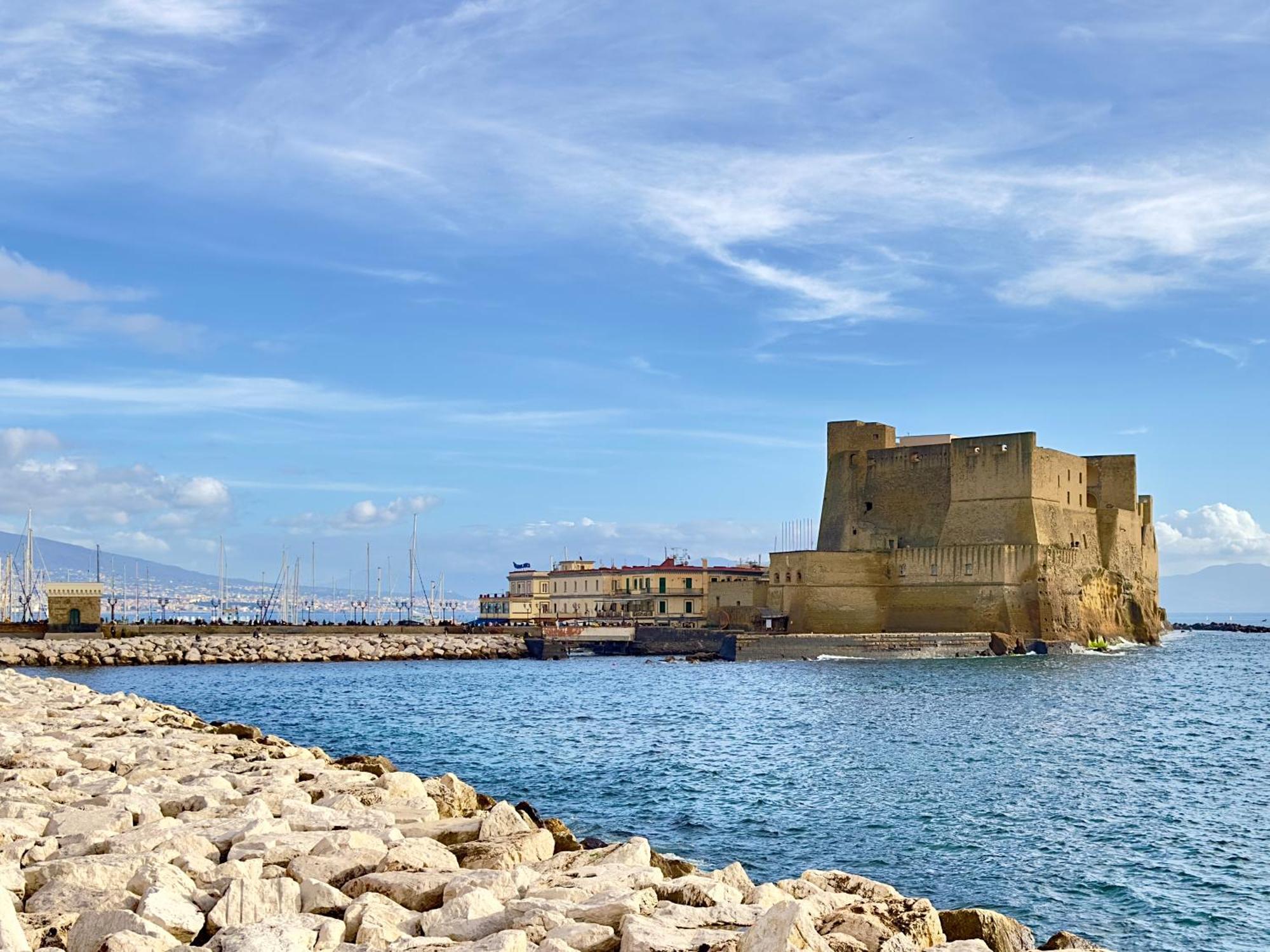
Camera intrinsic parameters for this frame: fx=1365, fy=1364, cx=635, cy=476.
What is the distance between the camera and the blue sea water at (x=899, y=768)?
10531mm

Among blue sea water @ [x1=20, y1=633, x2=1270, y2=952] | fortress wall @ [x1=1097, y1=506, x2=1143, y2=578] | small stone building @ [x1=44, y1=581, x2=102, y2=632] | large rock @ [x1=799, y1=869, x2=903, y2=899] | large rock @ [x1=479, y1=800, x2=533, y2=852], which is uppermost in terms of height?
fortress wall @ [x1=1097, y1=506, x2=1143, y2=578]

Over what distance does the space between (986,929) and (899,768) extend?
1115 centimetres

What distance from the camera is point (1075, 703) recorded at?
1083 inches

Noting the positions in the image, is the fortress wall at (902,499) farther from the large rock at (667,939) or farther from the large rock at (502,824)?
the large rock at (667,939)

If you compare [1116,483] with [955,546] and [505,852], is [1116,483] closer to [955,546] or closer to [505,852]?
[955,546]

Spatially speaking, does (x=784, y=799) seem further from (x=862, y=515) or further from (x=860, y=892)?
(x=862, y=515)

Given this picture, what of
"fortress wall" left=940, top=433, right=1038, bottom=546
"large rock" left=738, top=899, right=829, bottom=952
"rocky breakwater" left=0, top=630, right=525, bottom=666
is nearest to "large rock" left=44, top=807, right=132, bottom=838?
"large rock" left=738, top=899, right=829, bottom=952

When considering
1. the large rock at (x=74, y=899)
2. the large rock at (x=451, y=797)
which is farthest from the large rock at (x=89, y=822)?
the large rock at (x=451, y=797)

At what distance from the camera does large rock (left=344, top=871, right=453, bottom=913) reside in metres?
6.20

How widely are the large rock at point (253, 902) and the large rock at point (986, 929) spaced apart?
9.52 feet

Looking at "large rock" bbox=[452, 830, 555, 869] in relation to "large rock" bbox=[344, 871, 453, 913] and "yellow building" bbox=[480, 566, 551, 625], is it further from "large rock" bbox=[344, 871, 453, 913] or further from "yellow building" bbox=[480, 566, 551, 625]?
"yellow building" bbox=[480, 566, 551, 625]

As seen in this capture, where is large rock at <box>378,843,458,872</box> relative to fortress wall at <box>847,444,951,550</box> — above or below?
below

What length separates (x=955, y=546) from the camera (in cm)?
4853

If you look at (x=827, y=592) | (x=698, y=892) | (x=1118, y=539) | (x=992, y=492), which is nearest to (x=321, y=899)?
(x=698, y=892)
